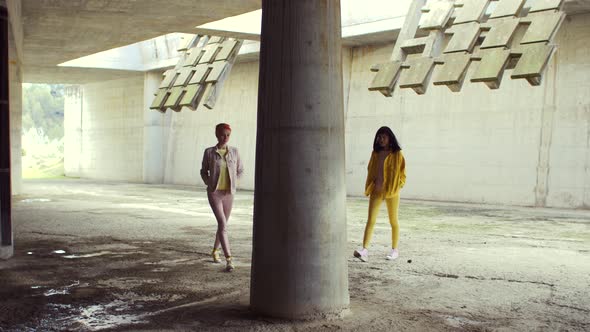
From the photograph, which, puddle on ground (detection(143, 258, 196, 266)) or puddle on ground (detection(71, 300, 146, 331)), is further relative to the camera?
puddle on ground (detection(143, 258, 196, 266))

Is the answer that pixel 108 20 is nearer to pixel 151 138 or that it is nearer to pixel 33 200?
pixel 33 200

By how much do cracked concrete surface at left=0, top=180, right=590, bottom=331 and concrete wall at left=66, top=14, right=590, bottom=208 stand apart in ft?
16.3

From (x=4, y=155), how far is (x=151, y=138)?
82.4 ft

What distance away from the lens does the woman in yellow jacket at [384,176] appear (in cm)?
943

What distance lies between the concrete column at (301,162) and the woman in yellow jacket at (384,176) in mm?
3251

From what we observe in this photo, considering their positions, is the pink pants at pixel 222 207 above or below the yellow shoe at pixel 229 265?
above

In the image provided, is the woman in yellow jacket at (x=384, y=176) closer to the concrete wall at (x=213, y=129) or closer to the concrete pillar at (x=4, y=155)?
the concrete pillar at (x=4, y=155)

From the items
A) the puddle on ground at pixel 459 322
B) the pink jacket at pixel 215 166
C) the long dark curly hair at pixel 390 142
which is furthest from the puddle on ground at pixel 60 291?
the long dark curly hair at pixel 390 142

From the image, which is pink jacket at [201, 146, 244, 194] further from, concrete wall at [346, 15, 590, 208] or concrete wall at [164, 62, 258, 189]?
concrete wall at [164, 62, 258, 189]

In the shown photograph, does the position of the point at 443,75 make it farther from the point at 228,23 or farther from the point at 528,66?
the point at 228,23

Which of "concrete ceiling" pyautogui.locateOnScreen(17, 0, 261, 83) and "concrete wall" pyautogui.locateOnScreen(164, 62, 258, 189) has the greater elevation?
"concrete ceiling" pyautogui.locateOnScreen(17, 0, 261, 83)

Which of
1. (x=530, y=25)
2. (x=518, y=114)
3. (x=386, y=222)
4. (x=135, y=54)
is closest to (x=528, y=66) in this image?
(x=530, y=25)

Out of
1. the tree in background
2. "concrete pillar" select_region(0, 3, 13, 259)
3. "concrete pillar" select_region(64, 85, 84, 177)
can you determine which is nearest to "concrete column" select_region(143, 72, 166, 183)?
"concrete pillar" select_region(64, 85, 84, 177)

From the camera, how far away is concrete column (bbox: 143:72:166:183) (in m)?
34.3
